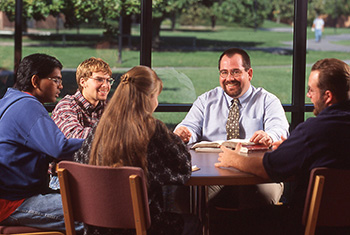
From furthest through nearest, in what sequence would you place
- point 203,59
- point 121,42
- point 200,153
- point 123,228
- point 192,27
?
point 203,59, point 192,27, point 121,42, point 200,153, point 123,228

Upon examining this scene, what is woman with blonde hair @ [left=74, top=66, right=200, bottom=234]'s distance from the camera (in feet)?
7.07

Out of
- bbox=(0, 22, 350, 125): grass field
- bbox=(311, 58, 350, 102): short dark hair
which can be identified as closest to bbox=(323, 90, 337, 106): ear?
bbox=(311, 58, 350, 102): short dark hair

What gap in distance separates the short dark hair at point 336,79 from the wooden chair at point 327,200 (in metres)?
0.42

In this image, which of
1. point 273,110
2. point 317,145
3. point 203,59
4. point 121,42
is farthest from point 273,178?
point 203,59

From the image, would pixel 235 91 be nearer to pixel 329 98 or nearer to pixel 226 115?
pixel 226 115

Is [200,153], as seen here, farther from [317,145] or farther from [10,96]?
[10,96]

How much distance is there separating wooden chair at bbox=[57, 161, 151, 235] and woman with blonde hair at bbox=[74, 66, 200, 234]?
8 centimetres

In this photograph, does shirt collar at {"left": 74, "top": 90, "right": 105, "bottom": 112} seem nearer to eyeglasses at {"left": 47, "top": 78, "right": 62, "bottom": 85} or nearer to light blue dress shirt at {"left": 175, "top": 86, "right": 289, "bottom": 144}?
eyeglasses at {"left": 47, "top": 78, "right": 62, "bottom": 85}

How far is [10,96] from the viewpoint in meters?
2.60

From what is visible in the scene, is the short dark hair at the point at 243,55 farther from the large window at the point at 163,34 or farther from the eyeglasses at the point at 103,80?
the eyeglasses at the point at 103,80

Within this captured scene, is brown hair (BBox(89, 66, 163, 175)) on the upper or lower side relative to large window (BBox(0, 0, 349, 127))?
lower

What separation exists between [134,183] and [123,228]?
0.28 meters

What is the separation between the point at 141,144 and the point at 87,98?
1.24 m

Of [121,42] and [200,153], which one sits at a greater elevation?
[121,42]
